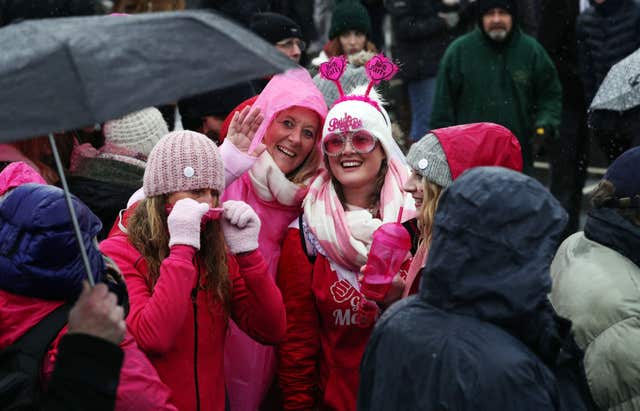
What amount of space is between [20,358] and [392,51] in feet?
26.6

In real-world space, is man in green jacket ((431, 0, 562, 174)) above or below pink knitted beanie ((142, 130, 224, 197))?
below

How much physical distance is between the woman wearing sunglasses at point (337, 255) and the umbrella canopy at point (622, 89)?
1800 mm

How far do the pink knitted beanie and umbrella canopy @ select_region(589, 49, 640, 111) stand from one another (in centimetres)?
285

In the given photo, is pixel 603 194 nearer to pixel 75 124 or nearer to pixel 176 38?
pixel 176 38

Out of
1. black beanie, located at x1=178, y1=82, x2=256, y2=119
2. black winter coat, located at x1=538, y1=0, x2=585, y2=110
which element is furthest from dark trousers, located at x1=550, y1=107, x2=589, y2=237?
black beanie, located at x1=178, y1=82, x2=256, y2=119

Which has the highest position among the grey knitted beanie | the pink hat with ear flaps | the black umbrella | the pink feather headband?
the black umbrella

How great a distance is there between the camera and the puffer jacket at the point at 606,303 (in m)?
3.27

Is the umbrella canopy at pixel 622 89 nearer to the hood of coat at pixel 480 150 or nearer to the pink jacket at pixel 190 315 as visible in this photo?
the hood of coat at pixel 480 150

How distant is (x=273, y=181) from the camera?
4520 millimetres

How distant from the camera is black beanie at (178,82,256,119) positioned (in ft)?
19.2

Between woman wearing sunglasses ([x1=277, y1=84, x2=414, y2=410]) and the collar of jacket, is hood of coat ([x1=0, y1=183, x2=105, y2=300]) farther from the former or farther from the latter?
the collar of jacket

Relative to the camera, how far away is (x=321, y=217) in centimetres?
427

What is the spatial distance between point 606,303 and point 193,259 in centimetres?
156

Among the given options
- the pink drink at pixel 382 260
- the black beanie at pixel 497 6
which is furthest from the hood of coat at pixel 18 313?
the black beanie at pixel 497 6
